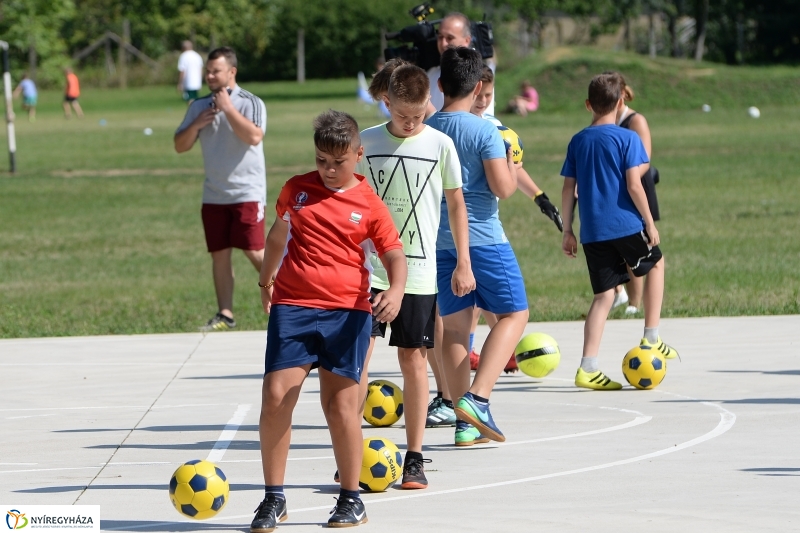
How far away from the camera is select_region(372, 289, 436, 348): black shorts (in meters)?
6.11

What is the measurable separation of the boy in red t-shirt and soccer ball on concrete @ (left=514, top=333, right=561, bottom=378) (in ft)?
10.7

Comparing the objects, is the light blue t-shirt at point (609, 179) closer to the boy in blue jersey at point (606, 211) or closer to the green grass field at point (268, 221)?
the boy in blue jersey at point (606, 211)

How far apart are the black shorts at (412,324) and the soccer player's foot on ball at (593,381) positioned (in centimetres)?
244

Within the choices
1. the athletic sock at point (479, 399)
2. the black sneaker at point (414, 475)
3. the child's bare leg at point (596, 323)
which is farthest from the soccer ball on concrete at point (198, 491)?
the child's bare leg at point (596, 323)

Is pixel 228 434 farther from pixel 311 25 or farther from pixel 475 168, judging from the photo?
pixel 311 25

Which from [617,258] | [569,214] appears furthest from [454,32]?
[617,258]

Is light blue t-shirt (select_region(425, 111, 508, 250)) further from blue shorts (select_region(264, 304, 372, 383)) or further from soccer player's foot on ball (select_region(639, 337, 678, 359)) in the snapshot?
soccer player's foot on ball (select_region(639, 337, 678, 359))

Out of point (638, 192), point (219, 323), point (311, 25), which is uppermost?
point (638, 192)

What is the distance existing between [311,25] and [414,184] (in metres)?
81.0

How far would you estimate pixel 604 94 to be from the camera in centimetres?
852

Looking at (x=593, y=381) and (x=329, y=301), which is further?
(x=593, y=381)

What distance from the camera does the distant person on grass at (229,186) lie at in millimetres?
11422

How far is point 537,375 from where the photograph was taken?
8727 millimetres

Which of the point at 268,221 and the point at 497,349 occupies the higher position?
the point at 497,349
